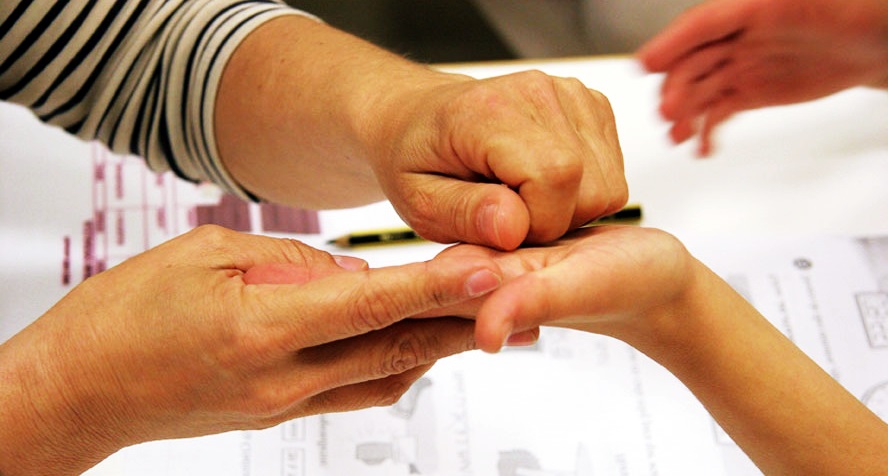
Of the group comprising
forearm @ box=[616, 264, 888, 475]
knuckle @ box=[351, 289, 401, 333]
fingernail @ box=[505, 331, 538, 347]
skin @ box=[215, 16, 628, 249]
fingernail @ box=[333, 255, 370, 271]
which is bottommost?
forearm @ box=[616, 264, 888, 475]

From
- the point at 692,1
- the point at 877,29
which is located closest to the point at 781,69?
the point at 877,29

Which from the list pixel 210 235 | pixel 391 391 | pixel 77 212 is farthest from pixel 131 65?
pixel 391 391

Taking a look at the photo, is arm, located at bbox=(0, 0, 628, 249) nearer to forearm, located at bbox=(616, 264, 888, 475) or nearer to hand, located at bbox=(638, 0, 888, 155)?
forearm, located at bbox=(616, 264, 888, 475)

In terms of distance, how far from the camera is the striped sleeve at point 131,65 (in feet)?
2.26

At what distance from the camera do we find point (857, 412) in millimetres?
534

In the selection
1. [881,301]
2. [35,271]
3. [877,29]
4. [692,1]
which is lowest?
[881,301]

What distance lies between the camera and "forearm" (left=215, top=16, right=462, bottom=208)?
61 cm

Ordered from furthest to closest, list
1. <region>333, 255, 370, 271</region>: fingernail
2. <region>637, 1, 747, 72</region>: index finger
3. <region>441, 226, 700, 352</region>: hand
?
<region>637, 1, 747, 72</region>: index finger → <region>333, 255, 370, 271</region>: fingernail → <region>441, 226, 700, 352</region>: hand

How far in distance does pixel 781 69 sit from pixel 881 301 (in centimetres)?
24

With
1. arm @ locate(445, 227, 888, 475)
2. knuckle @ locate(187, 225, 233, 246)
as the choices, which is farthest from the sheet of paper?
knuckle @ locate(187, 225, 233, 246)

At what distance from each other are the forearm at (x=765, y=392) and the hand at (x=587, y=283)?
24 mm

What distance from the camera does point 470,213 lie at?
0.49 m

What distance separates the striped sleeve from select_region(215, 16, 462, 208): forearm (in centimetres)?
2

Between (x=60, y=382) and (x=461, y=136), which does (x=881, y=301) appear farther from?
(x=60, y=382)
